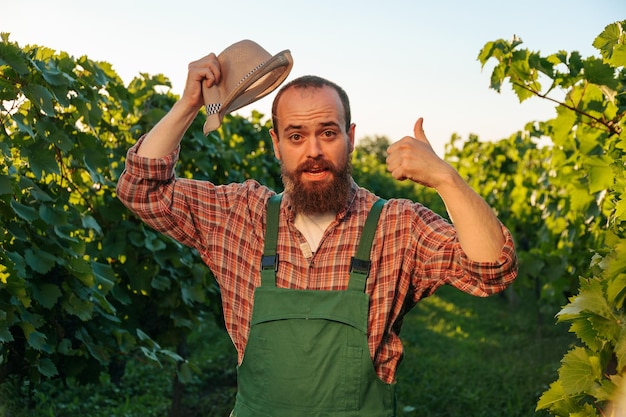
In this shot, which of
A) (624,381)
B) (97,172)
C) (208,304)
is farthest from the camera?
(208,304)

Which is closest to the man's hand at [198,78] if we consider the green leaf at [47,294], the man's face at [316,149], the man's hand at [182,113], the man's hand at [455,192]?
the man's hand at [182,113]

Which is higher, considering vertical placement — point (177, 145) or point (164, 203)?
point (177, 145)

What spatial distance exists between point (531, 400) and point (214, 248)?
457cm

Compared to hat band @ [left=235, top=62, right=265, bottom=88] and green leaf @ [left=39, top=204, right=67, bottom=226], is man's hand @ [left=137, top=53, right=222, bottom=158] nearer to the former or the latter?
hat band @ [left=235, top=62, right=265, bottom=88]

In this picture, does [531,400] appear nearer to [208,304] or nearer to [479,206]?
[208,304]

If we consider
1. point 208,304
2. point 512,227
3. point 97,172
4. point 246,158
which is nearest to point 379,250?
point 97,172

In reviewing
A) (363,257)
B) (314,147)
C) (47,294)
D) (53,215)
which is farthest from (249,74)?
(47,294)

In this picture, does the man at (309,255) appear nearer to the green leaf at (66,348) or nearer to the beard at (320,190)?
the beard at (320,190)

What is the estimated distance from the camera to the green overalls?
93.7 inches

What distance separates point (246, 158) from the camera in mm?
7734

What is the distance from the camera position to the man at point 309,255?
239 centimetres

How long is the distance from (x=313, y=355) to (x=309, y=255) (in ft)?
1.08

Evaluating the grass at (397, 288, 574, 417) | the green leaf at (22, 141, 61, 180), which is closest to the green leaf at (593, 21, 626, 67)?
the green leaf at (22, 141, 61, 180)

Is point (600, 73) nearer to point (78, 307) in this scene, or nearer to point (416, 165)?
point (416, 165)
